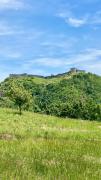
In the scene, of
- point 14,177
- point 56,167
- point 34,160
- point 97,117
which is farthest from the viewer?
point 97,117

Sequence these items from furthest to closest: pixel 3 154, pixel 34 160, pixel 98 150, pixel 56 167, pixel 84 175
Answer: pixel 98 150 < pixel 3 154 < pixel 34 160 < pixel 56 167 < pixel 84 175

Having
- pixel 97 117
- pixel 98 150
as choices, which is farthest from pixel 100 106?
pixel 98 150

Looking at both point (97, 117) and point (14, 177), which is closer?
point (14, 177)

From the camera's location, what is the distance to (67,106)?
142875 millimetres

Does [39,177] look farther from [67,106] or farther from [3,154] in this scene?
[67,106]

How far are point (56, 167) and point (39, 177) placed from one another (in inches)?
64.4

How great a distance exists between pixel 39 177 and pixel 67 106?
132781 mm

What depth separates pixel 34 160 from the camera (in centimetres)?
1266

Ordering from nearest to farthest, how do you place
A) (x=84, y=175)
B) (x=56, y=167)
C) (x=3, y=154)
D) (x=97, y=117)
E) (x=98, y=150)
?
→ (x=84, y=175), (x=56, y=167), (x=3, y=154), (x=98, y=150), (x=97, y=117)

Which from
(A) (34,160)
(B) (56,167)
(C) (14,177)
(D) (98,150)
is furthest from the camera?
(D) (98,150)

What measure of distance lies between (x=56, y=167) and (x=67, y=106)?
131185 millimetres

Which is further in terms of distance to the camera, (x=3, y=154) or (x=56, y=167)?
(x=3, y=154)

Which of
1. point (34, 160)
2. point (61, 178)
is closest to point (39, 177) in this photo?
point (61, 178)

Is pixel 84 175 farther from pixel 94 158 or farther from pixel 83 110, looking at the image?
Answer: pixel 83 110
